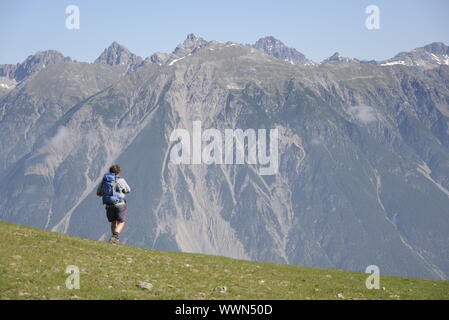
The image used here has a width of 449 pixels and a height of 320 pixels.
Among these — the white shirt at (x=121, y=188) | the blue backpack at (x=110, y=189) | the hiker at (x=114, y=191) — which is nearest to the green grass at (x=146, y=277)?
the hiker at (x=114, y=191)

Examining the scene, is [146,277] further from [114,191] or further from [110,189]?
[110,189]

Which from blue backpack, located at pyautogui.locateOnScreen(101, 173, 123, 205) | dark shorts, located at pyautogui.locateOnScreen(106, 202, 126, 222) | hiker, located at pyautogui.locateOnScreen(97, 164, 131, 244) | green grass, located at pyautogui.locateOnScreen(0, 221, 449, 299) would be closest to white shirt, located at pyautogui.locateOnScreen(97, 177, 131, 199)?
hiker, located at pyautogui.locateOnScreen(97, 164, 131, 244)

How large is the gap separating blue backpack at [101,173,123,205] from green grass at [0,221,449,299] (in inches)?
120

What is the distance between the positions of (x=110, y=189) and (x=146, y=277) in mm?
7536

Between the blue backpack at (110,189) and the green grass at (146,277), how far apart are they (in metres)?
3.06

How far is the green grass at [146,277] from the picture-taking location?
31.2 metres

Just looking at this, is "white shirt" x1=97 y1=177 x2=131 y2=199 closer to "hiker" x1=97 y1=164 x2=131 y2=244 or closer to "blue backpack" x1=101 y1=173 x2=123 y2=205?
"hiker" x1=97 y1=164 x2=131 y2=244

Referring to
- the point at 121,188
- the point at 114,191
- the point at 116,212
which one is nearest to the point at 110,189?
the point at 114,191

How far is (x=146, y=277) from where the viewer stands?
3438 cm

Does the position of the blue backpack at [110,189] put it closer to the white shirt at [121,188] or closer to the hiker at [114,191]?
the hiker at [114,191]

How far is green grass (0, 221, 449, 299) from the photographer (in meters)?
31.2

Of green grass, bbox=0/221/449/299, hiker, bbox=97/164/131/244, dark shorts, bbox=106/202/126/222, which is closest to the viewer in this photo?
green grass, bbox=0/221/449/299
